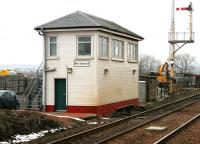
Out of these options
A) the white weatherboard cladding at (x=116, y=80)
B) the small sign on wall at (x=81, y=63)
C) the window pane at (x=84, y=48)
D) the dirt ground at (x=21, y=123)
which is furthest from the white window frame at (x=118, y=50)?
the dirt ground at (x=21, y=123)

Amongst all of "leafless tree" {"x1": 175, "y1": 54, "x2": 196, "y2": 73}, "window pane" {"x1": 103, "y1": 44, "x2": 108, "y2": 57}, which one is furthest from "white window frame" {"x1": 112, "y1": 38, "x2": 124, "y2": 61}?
"leafless tree" {"x1": 175, "y1": 54, "x2": 196, "y2": 73}

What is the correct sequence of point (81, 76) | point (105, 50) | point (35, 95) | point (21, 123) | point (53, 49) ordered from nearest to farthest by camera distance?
1. point (21, 123)
2. point (81, 76)
3. point (53, 49)
4. point (105, 50)
5. point (35, 95)

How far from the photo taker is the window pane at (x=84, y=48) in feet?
86.8

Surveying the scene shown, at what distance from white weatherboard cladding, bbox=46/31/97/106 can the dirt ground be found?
620cm

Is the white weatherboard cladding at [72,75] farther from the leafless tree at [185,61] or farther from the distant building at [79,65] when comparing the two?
the leafless tree at [185,61]

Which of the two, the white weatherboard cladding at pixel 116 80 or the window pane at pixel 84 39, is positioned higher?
the window pane at pixel 84 39

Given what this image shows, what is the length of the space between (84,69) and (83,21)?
2.89 m

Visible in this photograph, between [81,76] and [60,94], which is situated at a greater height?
[81,76]

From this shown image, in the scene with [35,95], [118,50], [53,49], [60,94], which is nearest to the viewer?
[60,94]

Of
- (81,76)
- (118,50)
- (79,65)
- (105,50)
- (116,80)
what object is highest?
(118,50)

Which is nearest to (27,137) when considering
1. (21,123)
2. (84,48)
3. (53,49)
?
(21,123)

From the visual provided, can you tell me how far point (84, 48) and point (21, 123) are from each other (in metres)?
9.75

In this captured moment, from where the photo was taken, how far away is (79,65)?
2653 cm

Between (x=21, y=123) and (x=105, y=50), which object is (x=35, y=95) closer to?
(x=105, y=50)
